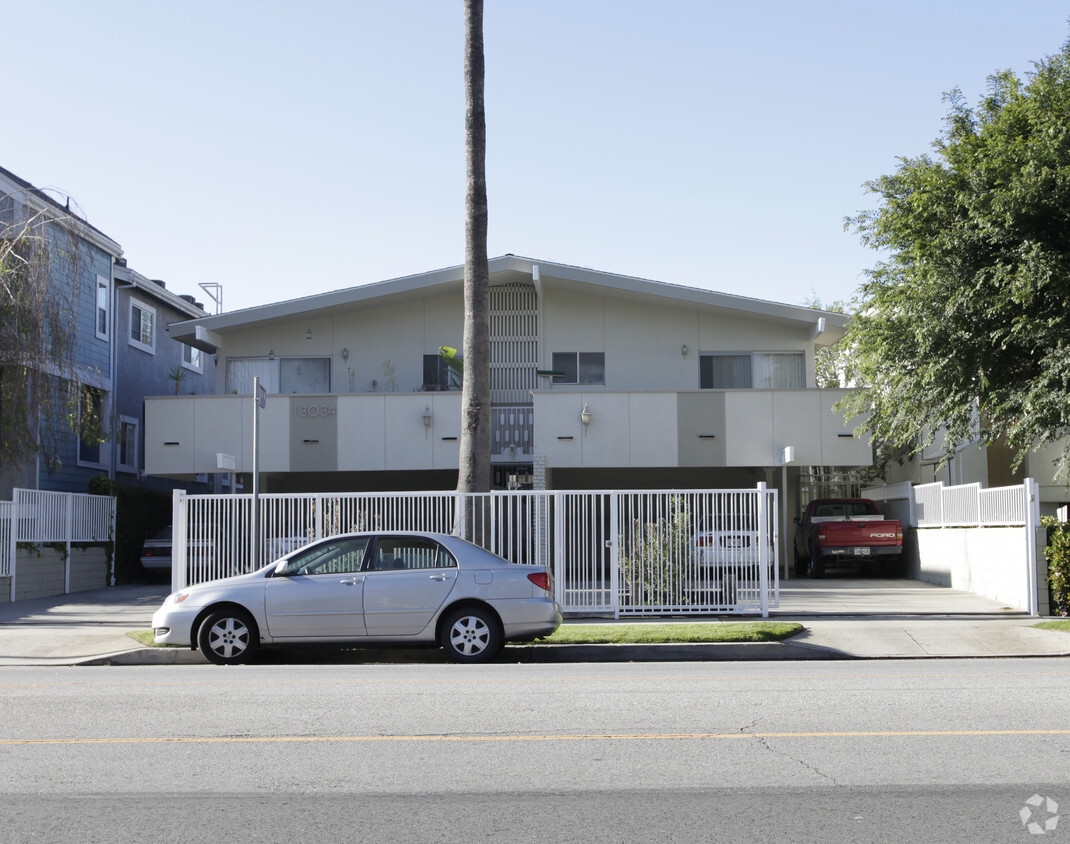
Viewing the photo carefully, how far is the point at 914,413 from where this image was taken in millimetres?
20078

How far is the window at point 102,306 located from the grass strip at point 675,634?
18.1 m

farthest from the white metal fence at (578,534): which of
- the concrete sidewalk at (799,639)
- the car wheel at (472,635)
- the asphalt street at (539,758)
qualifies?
the asphalt street at (539,758)

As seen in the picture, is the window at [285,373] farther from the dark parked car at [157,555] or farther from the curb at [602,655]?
the curb at [602,655]

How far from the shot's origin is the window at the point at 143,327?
100 ft

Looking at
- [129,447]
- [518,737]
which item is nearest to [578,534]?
[518,737]

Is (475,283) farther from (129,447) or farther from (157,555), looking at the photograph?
(129,447)

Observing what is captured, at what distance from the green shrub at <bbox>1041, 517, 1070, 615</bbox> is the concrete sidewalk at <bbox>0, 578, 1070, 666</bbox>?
2.06 feet

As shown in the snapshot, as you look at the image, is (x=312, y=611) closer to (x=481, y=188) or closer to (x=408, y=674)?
(x=408, y=674)

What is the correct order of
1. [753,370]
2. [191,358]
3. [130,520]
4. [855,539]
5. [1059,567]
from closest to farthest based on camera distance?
[1059,567]
[855,539]
[130,520]
[753,370]
[191,358]

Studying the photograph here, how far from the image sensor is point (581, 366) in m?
26.6

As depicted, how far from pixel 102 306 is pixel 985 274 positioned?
2076cm

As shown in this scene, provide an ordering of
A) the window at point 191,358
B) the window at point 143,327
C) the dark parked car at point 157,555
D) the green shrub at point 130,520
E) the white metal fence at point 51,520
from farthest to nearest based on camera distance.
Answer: the window at point 191,358, the window at point 143,327, the green shrub at point 130,520, the dark parked car at point 157,555, the white metal fence at point 51,520

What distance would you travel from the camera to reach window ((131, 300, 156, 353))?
30589 millimetres

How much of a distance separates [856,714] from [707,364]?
18.4m
